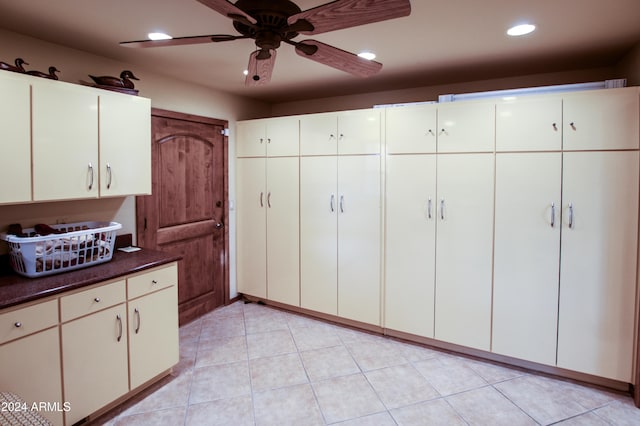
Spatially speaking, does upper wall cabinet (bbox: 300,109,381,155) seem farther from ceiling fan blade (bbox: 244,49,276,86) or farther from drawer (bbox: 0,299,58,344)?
drawer (bbox: 0,299,58,344)

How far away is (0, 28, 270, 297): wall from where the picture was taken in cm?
227

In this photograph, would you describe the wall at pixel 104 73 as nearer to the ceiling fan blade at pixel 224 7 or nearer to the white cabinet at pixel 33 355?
the white cabinet at pixel 33 355

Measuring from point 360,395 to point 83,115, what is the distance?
2555 millimetres

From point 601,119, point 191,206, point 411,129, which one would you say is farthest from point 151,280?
point 601,119

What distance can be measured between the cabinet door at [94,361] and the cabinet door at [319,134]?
2099mm

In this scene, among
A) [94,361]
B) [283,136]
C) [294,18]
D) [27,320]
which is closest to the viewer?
[294,18]

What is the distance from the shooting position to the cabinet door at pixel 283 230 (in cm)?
368

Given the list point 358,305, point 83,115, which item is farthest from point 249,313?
point 83,115

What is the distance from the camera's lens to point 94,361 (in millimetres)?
2070

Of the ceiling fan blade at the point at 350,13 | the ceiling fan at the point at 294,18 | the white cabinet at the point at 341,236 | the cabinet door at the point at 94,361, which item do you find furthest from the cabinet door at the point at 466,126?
the cabinet door at the point at 94,361

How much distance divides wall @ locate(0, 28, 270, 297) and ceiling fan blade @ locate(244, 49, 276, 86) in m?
1.36

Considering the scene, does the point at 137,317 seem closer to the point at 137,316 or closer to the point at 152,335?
the point at 137,316

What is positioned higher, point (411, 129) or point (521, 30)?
point (521, 30)

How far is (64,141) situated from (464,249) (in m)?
2.87
